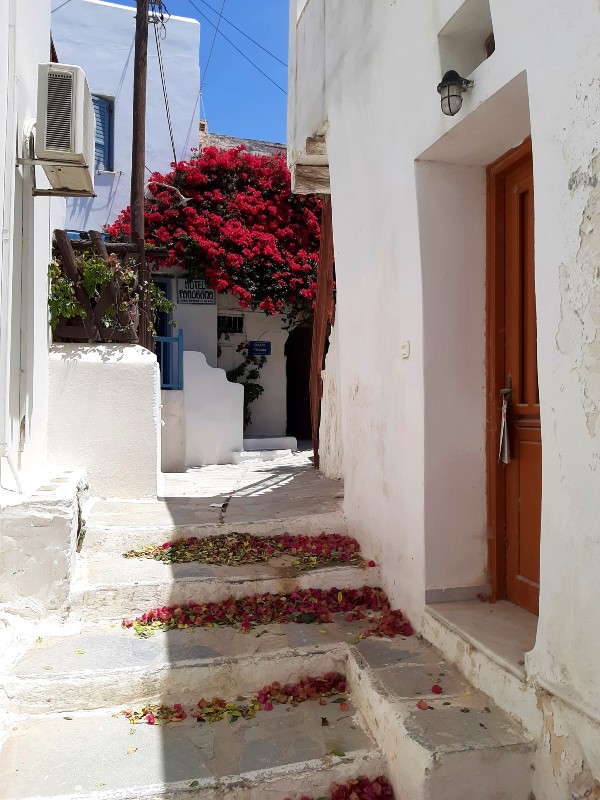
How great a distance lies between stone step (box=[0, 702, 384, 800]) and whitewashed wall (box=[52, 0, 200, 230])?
10528 mm

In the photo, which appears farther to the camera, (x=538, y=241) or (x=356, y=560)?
(x=356, y=560)

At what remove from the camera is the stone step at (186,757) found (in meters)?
2.48

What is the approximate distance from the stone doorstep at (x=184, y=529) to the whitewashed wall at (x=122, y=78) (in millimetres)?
8714

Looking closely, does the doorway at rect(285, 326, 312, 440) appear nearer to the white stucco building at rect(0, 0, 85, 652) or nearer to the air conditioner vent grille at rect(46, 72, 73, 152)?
the white stucco building at rect(0, 0, 85, 652)

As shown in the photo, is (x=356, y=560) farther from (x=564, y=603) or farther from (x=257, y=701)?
(x=564, y=603)

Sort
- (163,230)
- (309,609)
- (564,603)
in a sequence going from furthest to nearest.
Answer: (163,230) → (309,609) → (564,603)

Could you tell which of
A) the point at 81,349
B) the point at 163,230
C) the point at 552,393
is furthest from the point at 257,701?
the point at 163,230

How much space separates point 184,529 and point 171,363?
520 centimetres

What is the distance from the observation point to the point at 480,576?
3400mm

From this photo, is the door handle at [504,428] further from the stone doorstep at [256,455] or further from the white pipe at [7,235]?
the stone doorstep at [256,455]

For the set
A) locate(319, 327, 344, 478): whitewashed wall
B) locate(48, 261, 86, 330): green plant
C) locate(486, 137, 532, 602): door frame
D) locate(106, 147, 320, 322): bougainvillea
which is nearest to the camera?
locate(486, 137, 532, 602): door frame

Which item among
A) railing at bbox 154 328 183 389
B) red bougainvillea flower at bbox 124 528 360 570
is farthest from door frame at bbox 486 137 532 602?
railing at bbox 154 328 183 389

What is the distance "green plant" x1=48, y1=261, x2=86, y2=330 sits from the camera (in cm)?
548

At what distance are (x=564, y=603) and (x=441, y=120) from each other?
2.28 m
